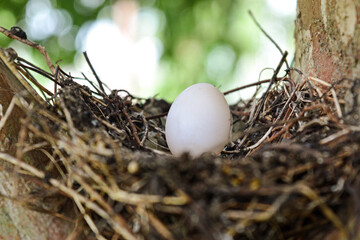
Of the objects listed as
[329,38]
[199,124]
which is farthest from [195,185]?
[329,38]

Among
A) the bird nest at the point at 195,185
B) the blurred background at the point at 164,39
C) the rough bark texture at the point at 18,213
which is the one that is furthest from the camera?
the blurred background at the point at 164,39

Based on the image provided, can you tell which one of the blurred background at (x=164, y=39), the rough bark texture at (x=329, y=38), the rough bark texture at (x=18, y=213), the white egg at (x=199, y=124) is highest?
the blurred background at (x=164, y=39)

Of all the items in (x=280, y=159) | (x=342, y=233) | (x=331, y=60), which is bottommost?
(x=342, y=233)

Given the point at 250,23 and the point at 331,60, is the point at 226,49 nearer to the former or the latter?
the point at 250,23

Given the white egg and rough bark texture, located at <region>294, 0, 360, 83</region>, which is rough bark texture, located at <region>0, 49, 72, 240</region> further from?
rough bark texture, located at <region>294, 0, 360, 83</region>

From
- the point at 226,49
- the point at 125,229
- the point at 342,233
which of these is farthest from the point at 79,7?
the point at 342,233

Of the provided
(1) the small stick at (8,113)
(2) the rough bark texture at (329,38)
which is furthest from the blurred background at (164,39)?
(1) the small stick at (8,113)

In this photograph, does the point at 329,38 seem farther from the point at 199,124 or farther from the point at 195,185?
the point at 195,185

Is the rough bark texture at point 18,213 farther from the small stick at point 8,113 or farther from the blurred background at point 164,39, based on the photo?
the blurred background at point 164,39
